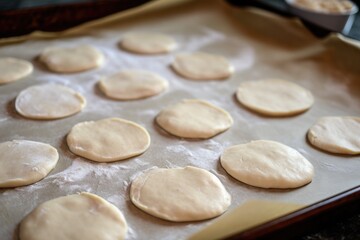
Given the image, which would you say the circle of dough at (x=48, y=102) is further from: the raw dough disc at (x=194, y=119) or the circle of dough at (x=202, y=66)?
the circle of dough at (x=202, y=66)

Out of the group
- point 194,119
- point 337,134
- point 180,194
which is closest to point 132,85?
point 194,119

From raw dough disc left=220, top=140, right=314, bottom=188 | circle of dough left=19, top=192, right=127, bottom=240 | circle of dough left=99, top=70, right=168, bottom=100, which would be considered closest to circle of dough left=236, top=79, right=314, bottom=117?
raw dough disc left=220, top=140, right=314, bottom=188

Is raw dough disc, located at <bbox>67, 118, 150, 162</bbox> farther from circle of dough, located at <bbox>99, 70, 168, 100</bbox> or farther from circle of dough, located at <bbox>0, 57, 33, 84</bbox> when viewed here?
circle of dough, located at <bbox>0, 57, 33, 84</bbox>

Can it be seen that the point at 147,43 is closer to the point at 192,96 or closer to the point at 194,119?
the point at 192,96

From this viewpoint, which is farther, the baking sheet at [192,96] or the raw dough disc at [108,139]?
the raw dough disc at [108,139]

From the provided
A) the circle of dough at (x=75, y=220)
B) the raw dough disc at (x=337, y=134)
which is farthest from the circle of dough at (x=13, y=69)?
the raw dough disc at (x=337, y=134)

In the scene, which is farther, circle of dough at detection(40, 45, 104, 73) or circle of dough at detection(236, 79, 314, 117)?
circle of dough at detection(40, 45, 104, 73)

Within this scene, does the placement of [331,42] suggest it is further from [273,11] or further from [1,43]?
[1,43]
